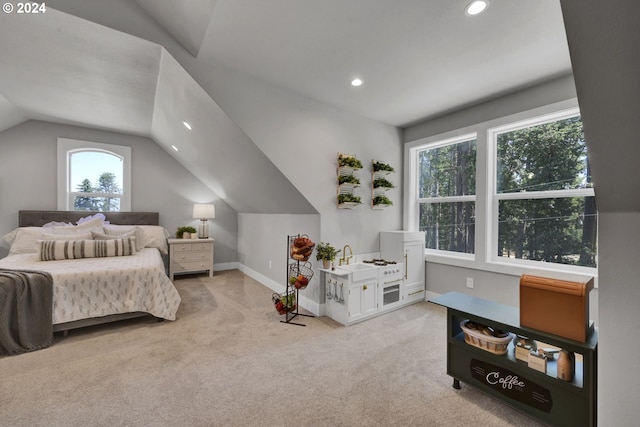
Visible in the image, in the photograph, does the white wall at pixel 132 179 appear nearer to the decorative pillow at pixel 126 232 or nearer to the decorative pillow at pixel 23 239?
the decorative pillow at pixel 23 239

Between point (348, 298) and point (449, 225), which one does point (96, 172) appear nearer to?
point (348, 298)

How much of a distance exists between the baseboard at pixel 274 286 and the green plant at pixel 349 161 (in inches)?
66.3

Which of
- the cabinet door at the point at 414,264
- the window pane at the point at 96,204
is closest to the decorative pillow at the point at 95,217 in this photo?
the window pane at the point at 96,204

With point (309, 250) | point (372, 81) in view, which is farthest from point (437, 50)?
point (309, 250)

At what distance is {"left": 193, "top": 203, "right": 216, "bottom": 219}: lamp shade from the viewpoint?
5.05m

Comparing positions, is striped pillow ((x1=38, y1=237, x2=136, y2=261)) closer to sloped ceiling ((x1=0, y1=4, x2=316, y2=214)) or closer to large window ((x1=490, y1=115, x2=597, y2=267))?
sloped ceiling ((x1=0, y1=4, x2=316, y2=214))

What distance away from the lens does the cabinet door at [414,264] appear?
11.4ft

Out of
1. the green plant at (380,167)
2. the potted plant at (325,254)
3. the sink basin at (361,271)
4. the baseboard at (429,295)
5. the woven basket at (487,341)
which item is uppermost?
the green plant at (380,167)

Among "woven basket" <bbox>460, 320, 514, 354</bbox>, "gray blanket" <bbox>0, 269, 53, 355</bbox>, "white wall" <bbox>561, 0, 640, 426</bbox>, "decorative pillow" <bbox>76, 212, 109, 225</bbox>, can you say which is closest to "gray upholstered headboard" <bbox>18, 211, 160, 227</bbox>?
"decorative pillow" <bbox>76, 212, 109, 225</bbox>

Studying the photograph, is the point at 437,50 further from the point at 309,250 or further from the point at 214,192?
the point at 214,192

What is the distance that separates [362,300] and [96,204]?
4.67 metres

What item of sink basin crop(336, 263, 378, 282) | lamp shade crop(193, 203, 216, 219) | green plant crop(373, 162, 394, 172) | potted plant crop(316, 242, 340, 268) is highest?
green plant crop(373, 162, 394, 172)

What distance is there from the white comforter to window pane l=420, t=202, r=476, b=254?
10.9 ft

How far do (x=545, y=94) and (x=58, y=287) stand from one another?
4937 millimetres
